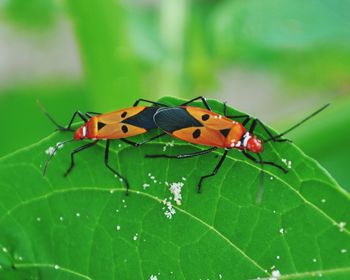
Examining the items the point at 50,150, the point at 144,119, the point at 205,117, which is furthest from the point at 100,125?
the point at 205,117

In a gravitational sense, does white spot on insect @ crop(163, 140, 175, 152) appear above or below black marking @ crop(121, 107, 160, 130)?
below

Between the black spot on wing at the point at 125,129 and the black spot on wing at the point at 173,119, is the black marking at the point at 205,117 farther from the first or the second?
the black spot on wing at the point at 125,129

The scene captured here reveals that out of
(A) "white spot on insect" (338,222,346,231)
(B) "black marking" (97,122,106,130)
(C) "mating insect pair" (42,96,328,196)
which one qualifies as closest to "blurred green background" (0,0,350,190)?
(B) "black marking" (97,122,106,130)

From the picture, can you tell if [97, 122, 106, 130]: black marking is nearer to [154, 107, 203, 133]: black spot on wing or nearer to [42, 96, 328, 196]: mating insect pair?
[42, 96, 328, 196]: mating insect pair

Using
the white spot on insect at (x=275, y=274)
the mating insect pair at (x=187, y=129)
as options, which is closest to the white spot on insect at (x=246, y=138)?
the mating insect pair at (x=187, y=129)

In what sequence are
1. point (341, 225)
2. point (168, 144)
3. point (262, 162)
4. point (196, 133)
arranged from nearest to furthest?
1. point (341, 225)
2. point (262, 162)
3. point (168, 144)
4. point (196, 133)

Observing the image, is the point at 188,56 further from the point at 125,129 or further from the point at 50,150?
the point at 50,150
